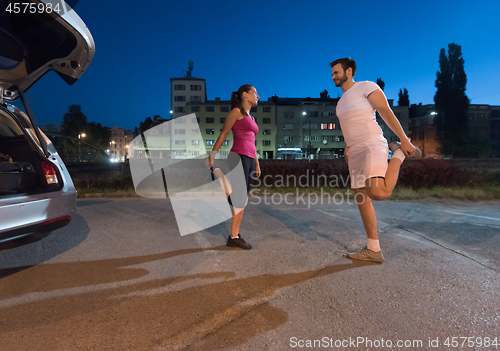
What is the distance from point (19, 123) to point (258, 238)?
10.3 feet

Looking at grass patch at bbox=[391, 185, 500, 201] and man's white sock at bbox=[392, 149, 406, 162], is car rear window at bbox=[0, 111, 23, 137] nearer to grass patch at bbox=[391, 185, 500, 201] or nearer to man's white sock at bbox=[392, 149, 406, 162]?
man's white sock at bbox=[392, 149, 406, 162]

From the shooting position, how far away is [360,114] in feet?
9.14

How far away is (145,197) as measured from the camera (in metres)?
7.84

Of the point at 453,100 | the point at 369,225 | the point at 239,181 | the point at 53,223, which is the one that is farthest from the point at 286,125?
the point at 53,223

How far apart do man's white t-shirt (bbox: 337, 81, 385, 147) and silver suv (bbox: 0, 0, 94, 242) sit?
283 cm

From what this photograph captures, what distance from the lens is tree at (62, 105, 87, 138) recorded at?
237 feet

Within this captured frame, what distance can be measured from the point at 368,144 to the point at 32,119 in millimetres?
3532

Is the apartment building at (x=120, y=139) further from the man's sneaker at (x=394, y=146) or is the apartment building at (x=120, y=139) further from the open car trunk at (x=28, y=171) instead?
the man's sneaker at (x=394, y=146)

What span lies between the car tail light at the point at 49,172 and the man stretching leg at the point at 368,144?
3184 mm

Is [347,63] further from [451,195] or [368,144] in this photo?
[451,195]

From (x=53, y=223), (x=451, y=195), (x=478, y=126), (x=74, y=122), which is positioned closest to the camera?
(x=53, y=223)

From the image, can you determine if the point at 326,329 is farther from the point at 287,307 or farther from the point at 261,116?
the point at 261,116

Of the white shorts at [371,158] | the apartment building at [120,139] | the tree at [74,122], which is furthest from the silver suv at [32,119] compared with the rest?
the apartment building at [120,139]

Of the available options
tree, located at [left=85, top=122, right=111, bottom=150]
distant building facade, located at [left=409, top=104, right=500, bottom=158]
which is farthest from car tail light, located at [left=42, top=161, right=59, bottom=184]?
tree, located at [left=85, top=122, right=111, bottom=150]
